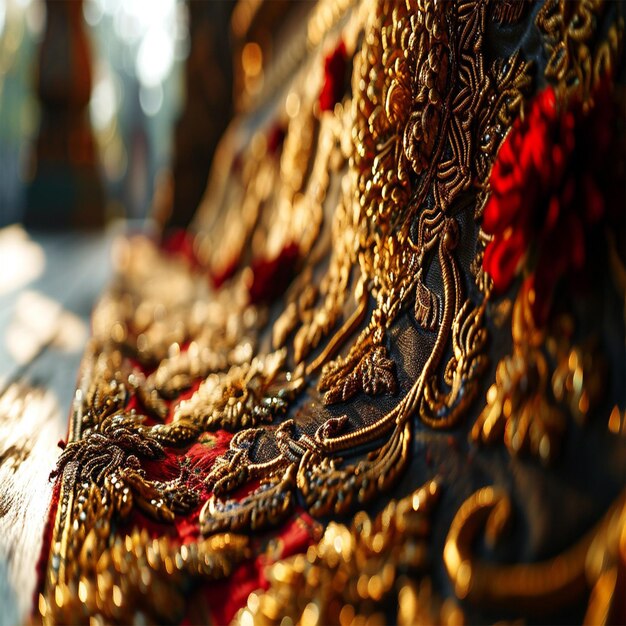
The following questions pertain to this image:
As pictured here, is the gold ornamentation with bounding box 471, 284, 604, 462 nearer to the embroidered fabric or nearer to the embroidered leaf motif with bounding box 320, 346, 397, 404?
the embroidered fabric

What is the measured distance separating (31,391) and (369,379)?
0.63 meters

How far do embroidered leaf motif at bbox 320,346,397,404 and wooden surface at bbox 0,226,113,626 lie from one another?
0.35 meters

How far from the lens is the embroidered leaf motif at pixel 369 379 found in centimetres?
73

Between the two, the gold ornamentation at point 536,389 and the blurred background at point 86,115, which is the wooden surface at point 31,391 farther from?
the blurred background at point 86,115

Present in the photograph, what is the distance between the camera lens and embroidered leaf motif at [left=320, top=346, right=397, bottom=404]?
0.73 m

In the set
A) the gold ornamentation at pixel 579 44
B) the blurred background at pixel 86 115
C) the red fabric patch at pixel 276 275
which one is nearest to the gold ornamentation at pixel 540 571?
the gold ornamentation at pixel 579 44

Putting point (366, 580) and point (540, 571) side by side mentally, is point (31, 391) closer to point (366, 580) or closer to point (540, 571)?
point (366, 580)

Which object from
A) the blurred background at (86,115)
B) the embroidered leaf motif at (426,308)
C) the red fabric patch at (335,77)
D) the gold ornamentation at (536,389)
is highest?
the blurred background at (86,115)

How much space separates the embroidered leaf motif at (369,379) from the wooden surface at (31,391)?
0.35 meters

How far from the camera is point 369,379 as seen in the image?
0.75 m

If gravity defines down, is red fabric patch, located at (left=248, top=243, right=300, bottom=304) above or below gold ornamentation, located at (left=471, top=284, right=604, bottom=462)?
above

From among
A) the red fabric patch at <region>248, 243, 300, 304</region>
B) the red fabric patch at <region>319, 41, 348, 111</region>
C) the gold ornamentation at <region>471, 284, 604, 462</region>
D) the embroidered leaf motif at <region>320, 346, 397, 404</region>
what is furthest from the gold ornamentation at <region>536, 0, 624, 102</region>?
the red fabric patch at <region>248, 243, 300, 304</region>

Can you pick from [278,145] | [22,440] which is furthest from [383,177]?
[278,145]

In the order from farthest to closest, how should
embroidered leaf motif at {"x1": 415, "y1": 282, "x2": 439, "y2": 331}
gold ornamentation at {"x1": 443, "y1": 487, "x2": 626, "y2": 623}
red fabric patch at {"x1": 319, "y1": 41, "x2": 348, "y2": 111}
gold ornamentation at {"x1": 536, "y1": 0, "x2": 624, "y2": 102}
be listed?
red fabric patch at {"x1": 319, "y1": 41, "x2": 348, "y2": 111} → embroidered leaf motif at {"x1": 415, "y1": 282, "x2": 439, "y2": 331} → gold ornamentation at {"x1": 536, "y1": 0, "x2": 624, "y2": 102} → gold ornamentation at {"x1": 443, "y1": 487, "x2": 626, "y2": 623}
